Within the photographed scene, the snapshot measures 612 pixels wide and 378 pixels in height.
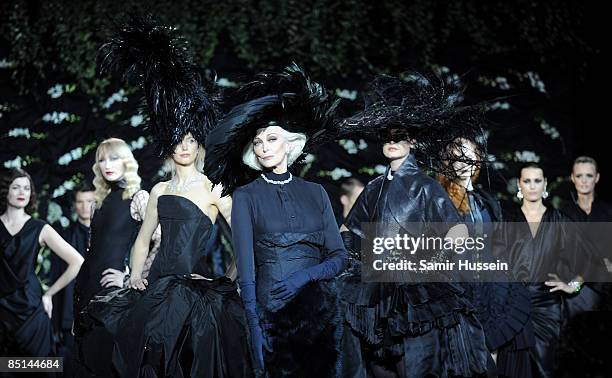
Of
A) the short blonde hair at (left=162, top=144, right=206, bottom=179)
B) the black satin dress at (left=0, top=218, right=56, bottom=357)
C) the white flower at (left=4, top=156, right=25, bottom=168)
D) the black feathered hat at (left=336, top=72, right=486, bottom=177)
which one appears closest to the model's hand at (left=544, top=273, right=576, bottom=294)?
the black feathered hat at (left=336, top=72, right=486, bottom=177)

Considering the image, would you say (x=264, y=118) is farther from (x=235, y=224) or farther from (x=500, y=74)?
(x=500, y=74)

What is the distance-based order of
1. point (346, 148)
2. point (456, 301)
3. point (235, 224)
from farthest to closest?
point (346, 148) → point (456, 301) → point (235, 224)

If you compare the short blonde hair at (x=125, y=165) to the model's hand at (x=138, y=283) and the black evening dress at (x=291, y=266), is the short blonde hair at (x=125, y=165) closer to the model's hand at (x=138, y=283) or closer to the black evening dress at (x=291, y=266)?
the model's hand at (x=138, y=283)

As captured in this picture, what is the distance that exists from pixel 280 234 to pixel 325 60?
5.00 m

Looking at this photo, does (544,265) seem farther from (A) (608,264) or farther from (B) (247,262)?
(B) (247,262)

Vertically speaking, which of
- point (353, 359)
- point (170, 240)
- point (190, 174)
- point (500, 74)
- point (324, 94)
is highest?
point (500, 74)

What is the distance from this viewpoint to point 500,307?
5.64 metres

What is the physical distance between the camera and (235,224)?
4371mm

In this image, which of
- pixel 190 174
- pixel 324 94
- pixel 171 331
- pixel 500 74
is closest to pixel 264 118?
pixel 324 94

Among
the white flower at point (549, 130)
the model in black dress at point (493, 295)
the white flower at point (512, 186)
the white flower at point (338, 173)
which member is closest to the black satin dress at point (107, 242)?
the model in black dress at point (493, 295)

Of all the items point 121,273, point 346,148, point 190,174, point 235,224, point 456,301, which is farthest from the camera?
point 346,148

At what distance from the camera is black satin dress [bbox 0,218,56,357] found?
6.61 m

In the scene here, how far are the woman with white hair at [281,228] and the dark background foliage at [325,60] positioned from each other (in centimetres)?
424

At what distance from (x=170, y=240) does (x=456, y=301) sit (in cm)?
169
